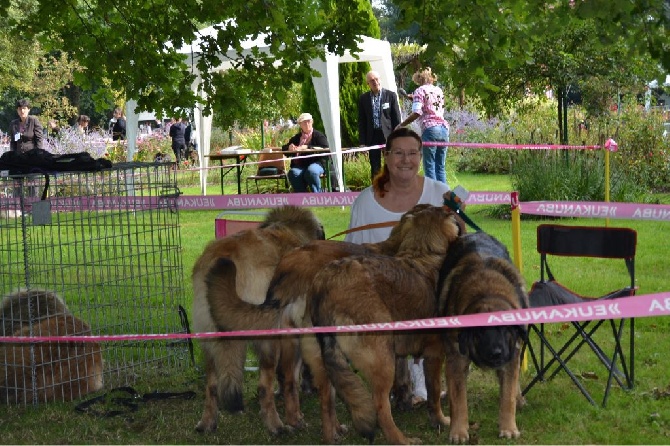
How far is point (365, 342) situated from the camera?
175 inches

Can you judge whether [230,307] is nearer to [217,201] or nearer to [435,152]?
[217,201]

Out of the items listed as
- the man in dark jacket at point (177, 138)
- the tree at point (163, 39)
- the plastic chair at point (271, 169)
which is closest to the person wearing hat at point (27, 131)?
the plastic chair at point (271, 169)

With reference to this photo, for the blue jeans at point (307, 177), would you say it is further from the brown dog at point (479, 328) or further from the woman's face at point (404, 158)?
the brown dog at point (479, 328)

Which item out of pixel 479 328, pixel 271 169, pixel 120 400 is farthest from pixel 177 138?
pixel 479 328

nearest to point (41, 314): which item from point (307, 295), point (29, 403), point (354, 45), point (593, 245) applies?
point (29, 403)

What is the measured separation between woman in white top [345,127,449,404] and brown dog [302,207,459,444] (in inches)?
48.0

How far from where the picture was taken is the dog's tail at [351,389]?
14.2 ft

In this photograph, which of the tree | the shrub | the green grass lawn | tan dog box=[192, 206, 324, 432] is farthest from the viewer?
the shrub

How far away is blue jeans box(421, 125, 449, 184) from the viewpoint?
14.5 m

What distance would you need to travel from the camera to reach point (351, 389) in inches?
171

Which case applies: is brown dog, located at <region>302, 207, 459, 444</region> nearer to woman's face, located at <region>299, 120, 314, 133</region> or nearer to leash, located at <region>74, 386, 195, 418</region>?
leash, located at <region>74, 386, 195, 418</region>

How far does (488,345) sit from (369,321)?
2.13ft

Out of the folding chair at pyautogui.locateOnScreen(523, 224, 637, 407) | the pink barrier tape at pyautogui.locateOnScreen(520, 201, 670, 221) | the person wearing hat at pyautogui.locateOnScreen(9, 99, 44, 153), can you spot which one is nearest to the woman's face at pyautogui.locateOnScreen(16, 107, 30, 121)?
the person wearing hat at pyautogui.locateOnScreen(9, 99, 44, 153)

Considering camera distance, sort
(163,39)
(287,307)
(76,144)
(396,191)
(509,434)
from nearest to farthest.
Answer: (287,307) → (509,434) → (396,191) → (163,39) → (76,144)
